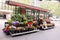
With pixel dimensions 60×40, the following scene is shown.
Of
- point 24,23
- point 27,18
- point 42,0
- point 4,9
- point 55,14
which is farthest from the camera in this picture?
point 42,0

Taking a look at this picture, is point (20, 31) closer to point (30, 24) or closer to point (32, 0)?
point (30, 24)

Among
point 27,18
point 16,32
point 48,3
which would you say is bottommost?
point 16,32

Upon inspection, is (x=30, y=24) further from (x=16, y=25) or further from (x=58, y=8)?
(x=58, y=8)

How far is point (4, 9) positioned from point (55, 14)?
531 centimetres

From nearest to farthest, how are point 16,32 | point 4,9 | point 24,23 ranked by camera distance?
1. point 16,32
2. point 24,23
3. point 4,9

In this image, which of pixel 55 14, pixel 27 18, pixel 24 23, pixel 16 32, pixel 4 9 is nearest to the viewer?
pixel 16 32

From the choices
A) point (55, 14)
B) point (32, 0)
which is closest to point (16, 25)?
point (55, 14)

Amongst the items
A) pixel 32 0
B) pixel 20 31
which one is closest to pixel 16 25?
pixel 20 31

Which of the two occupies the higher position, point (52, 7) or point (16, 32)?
point (52, 7)

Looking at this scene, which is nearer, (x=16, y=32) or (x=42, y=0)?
(x=16, y=32)

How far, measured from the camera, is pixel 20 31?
6.39 metres

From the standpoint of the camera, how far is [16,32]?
621 centimetres

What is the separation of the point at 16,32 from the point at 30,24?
106cm

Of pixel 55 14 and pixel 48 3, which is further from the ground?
pixel 48 3
